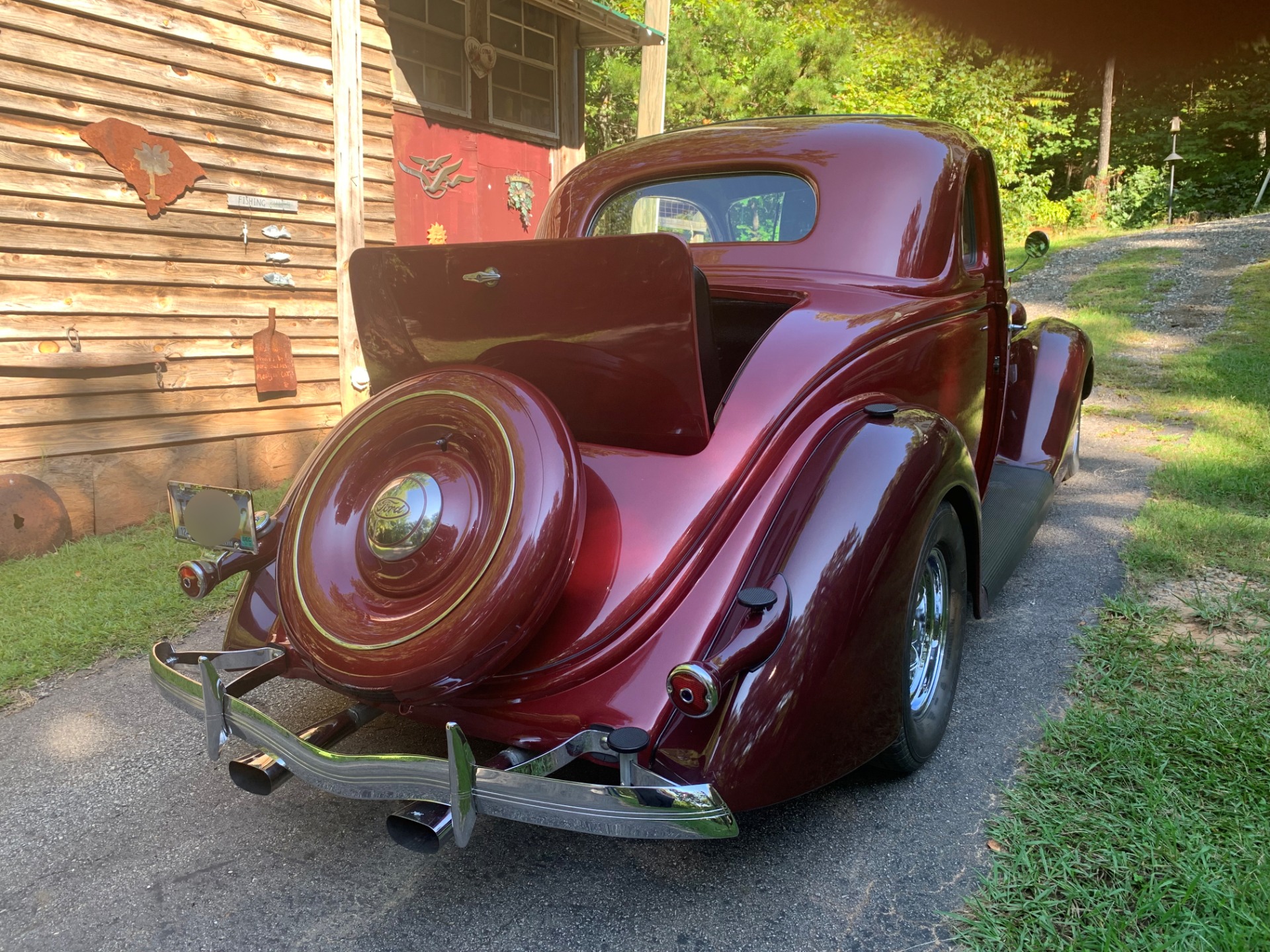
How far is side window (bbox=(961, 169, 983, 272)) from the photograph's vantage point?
3.36 m

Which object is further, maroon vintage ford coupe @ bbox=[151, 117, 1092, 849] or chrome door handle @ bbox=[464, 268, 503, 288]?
chrome door handle @ bbox=[464, 268, 503, 288]

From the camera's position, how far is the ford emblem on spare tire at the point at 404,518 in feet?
6.49

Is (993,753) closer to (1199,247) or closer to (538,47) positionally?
(538,47)

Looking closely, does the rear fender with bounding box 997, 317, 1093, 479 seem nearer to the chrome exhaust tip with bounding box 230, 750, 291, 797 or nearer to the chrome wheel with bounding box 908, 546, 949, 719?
the chrome wheel with bounding box 908, 546, 949, 719

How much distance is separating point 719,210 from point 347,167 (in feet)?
11.6

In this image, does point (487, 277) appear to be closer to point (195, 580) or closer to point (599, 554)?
point (599, 554)

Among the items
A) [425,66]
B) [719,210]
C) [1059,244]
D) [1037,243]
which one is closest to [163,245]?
[425,66]

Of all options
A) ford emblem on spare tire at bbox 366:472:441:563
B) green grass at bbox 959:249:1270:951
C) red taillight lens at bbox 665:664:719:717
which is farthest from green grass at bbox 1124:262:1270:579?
ford emblem on spare tire at bbox 366:472:441:563

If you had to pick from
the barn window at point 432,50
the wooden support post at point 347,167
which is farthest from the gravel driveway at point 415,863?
the barn window at point 432,50

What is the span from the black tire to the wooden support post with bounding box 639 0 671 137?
233 inches

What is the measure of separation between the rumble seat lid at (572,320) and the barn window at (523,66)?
5.43 metres

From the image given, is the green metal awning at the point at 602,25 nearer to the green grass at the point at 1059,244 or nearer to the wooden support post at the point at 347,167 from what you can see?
the wooden support post at the point at 347,167

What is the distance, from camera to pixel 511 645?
189cm

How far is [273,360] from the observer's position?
18.4ft
